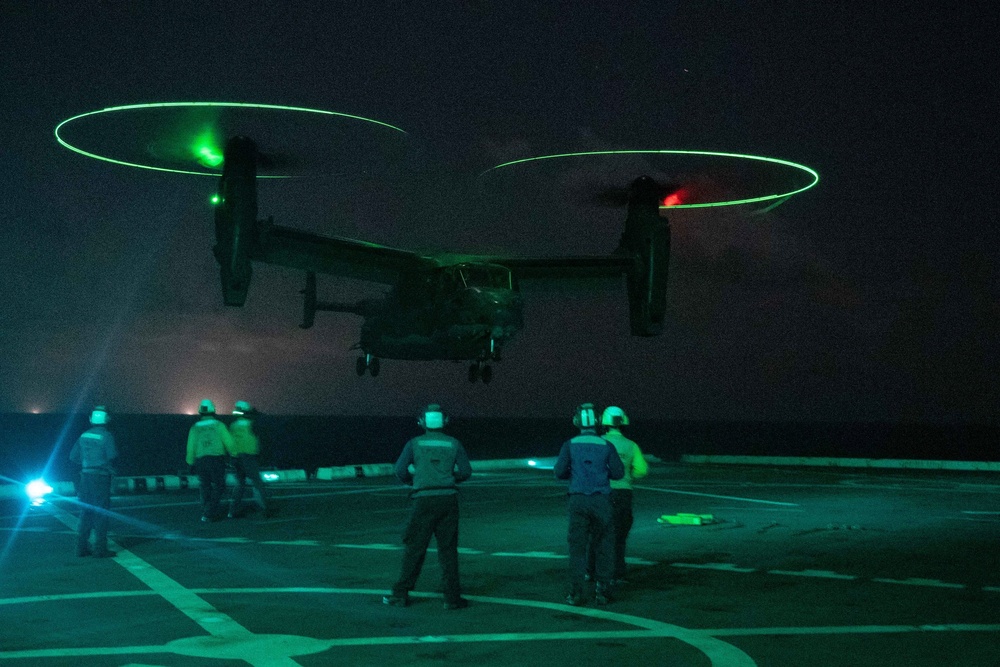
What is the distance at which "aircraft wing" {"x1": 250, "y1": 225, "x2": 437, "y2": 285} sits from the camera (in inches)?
1247

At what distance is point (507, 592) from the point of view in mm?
11852

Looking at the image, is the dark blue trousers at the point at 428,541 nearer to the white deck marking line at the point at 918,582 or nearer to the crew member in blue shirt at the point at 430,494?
the crew member in blue shirt at the point at 430,494

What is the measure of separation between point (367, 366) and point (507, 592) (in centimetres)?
3179

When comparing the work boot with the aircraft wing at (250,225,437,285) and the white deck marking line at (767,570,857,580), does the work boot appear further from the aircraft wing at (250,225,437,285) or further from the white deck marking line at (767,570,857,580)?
the aircraft wing at (250,225,437,285)

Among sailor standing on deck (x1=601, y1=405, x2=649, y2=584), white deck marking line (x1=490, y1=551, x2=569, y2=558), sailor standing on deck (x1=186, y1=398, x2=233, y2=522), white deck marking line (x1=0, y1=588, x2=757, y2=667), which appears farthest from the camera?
sailor standing on deck (x1=186, y1=398, x2=233, y2=522)

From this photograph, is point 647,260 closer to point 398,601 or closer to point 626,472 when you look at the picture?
point 626,472

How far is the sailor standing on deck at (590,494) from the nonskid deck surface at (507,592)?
0.52 meters

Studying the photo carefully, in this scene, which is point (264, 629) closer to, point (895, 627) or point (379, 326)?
point (895, 627)

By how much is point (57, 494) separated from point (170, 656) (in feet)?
63.4

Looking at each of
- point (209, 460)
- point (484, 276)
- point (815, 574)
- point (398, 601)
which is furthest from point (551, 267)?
point (398, 601)

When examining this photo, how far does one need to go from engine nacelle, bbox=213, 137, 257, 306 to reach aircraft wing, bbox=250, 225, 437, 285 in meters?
8.75

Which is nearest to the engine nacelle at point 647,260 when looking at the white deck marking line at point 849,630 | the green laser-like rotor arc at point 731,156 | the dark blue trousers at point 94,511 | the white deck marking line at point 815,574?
the green laser-like rotor arc at point 731,156

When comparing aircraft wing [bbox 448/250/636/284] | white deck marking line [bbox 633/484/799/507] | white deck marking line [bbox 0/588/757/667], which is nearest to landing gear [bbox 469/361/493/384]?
aircraft wing [bbox 448/250/636/284]

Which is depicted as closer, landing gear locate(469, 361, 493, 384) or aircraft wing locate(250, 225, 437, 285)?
aircraft wing locate(250, 225, 437, 285)
